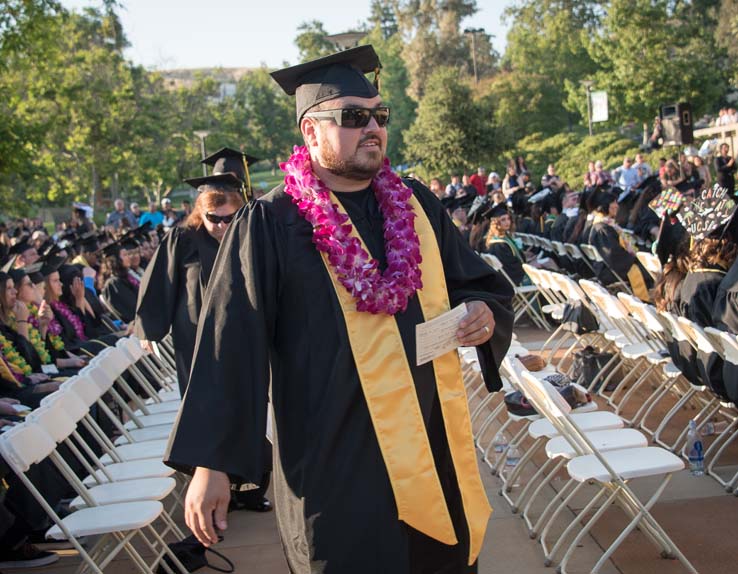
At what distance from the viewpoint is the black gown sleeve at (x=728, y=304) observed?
6012mm

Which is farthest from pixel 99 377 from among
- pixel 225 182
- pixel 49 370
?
pixel 49 370

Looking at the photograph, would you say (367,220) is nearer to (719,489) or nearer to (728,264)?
(719,489)

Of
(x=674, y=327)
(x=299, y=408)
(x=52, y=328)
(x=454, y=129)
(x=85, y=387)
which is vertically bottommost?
(x=454, y=129)

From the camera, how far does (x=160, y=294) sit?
246 inches

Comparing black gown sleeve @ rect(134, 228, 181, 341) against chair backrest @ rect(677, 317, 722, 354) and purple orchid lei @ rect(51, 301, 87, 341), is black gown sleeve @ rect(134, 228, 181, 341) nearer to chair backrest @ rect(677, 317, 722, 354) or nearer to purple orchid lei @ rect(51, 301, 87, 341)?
chair backrest @ rect(677, 317, 722, 354)

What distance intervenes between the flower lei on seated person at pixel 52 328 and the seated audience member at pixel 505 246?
5.59 m

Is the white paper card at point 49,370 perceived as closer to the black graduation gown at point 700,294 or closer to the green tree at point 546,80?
the black graduation gown at point 700,294

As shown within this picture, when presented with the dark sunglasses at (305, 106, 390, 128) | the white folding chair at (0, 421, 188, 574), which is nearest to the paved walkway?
the white folding chair at (0, 421, 188, 574)

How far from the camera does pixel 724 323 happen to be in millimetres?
6105

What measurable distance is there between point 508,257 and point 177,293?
6.66 m

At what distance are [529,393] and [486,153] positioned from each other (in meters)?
29.9

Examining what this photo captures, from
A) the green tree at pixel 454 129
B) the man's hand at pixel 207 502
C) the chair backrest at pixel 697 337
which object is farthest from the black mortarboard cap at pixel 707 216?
the green tree at pixel 454 129

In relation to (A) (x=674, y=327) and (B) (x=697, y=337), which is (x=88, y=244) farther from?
(B) (x=697, y=337)

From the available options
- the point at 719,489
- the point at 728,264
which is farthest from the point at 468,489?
the point at 728,264
